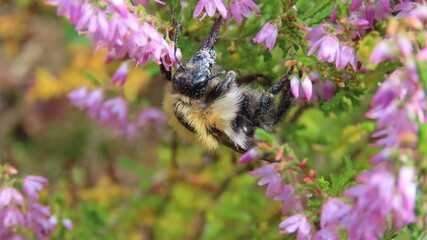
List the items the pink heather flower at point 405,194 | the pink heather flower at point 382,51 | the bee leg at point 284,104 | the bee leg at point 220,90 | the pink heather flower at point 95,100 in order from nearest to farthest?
the pink heather flower at point 405,194 < the pink heather flower at point 382,51 < the bee leg at point 220,90 < the bee leg at point 284,104 < the pink heather flower at point 95,100

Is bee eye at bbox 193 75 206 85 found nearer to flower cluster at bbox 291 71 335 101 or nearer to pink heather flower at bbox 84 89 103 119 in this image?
flower cluster at bbox 291 71 335 101

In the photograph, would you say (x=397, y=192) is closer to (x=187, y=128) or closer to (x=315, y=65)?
(x=315, y=65)

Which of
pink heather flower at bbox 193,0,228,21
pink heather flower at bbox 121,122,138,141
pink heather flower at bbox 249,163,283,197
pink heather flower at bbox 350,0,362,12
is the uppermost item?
pink heather flower at bbox 193,0,228,21

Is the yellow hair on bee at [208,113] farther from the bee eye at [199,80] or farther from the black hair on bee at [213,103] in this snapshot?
the bee eye at [199,80]

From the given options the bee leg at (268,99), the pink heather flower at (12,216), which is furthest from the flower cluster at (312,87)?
the pink heather flower at (12,216)

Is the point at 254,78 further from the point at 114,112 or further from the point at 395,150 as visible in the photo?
the point at 395,150

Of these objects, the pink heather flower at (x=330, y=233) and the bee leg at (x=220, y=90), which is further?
the bee leg at (x=220, y=90)

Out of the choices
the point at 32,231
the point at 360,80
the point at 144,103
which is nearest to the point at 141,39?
the point at 360,80

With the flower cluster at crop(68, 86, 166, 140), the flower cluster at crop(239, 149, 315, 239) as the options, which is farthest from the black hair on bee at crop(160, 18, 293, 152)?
the flower cluster at crop(68, 86, 166, 140)
